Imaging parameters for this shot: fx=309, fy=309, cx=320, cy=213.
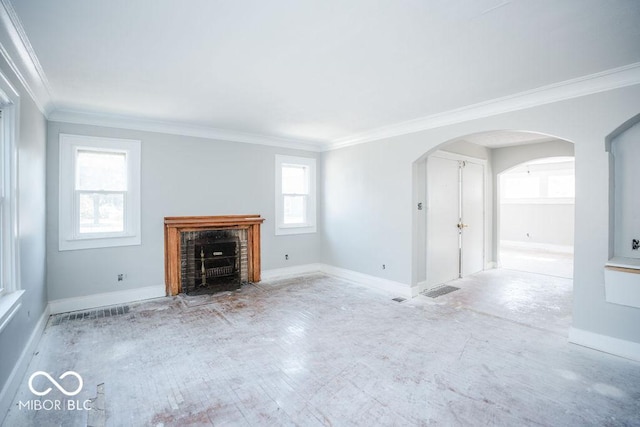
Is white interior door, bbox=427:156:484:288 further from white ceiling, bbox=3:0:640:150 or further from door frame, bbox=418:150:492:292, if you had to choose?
white ceiling, bbox=3:0:640:150

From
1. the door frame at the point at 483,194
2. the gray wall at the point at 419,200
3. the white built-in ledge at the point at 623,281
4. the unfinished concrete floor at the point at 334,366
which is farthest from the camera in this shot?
the door frame at the point at 483,194

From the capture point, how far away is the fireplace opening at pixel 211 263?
4.89 metres

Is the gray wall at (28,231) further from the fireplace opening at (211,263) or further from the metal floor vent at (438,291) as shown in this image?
the metal floor vent at (438,291)

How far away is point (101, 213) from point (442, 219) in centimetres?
528

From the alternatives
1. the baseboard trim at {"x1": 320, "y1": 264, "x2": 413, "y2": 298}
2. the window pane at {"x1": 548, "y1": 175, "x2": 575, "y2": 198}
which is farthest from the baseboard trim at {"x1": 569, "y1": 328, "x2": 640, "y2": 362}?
the window pane at {"x1": 548, "y1": 175, "x2": 575, "y2": 198}

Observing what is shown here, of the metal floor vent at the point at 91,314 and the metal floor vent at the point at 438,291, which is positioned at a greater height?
the metal floor vent at the point at 438,291

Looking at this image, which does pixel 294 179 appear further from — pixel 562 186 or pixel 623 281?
pixel 562 186

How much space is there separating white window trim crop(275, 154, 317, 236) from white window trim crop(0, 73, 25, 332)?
3764mm

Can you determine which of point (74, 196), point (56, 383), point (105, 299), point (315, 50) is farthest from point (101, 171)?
point (315, 50)

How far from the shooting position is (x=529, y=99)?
3.41 m

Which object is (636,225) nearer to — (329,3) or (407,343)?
(407,343)

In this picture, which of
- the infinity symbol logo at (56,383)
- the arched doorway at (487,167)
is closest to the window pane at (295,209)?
the arched doorway at (487,167)

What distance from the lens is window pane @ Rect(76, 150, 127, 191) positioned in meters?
4.17

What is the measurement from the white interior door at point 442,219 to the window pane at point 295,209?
→ 246cm
